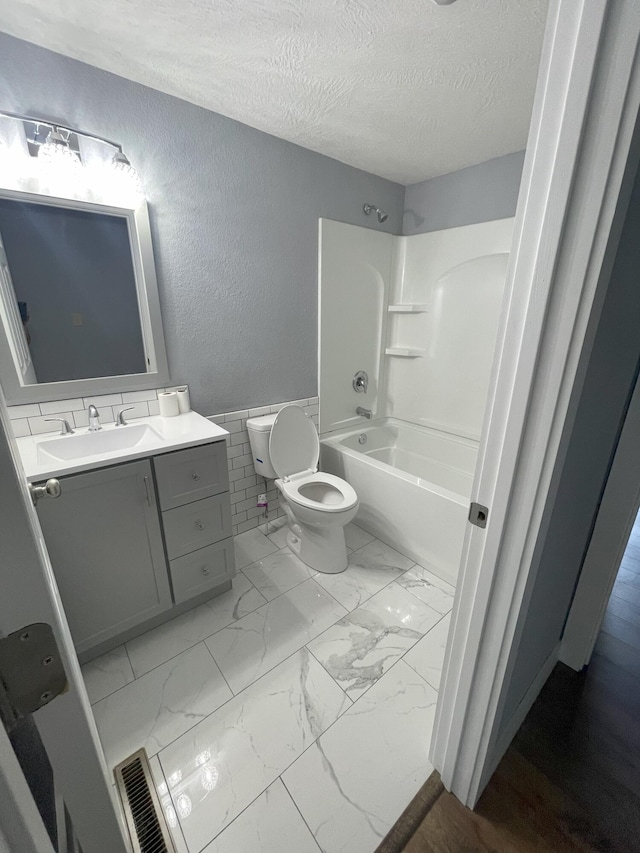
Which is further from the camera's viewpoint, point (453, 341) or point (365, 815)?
point (453, 341)

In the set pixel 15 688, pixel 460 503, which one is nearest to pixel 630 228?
pixel 15 688

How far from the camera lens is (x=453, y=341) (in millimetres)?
2592

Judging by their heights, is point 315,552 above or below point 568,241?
below

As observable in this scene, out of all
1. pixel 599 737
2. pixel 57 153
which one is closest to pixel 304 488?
pixel 599 737

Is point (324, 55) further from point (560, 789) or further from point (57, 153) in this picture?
point (560, 789)

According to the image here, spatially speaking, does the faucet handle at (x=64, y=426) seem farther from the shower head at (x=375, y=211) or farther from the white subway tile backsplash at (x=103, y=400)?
the shower head at (x=375, y=211)

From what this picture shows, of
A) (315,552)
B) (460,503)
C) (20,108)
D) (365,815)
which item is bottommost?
(365,815)

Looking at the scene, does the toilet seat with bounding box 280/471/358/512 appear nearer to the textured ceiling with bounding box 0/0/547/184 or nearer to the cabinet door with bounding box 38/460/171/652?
the cabinet door with bounding box 38/460/171/652

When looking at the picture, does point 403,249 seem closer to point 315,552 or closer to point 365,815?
point 315,552

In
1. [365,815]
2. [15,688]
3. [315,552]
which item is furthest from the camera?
[315,552]

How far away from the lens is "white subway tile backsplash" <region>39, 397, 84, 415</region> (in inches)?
61.9

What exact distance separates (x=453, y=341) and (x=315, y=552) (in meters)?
1.75

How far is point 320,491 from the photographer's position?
2.22 m

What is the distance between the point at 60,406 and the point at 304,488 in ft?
4.29
